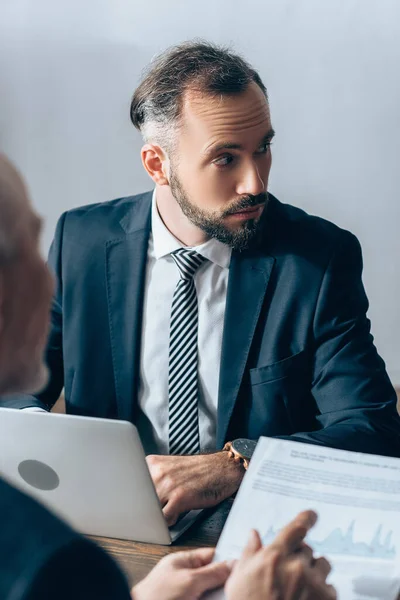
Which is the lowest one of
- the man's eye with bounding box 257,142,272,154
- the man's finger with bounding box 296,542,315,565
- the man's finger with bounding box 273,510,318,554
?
the man's finger with bounding box 296,542,315,565

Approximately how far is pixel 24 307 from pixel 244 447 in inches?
32.6

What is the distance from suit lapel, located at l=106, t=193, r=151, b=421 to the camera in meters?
1.82

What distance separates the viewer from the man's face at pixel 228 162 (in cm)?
175

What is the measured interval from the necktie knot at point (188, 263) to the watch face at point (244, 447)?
46 cm

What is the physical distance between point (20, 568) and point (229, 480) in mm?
859

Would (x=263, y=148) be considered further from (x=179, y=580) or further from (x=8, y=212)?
(x=8, y=212)

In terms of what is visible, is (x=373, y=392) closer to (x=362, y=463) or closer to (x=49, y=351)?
(x=362, y=463)

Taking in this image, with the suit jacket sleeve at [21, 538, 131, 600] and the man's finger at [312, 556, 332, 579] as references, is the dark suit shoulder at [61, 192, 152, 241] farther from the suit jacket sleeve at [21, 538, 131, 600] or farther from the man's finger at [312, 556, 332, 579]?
the suit jacket sleeve at [21, 538, 131, 600]

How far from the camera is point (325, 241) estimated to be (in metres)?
1.84

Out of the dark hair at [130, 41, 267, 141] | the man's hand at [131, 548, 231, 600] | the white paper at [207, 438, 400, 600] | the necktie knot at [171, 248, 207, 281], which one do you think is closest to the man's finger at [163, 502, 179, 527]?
the white paper at [207, 438, 400, 600]

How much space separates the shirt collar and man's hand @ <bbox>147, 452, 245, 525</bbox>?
51cm

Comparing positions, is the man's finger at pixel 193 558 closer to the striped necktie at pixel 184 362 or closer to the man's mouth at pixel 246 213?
the striped necktie at pixel 184 362

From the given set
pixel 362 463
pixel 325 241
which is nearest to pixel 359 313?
pixel 325 241

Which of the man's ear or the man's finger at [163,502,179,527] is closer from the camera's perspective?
the man's finger at [163,502,179,527]
